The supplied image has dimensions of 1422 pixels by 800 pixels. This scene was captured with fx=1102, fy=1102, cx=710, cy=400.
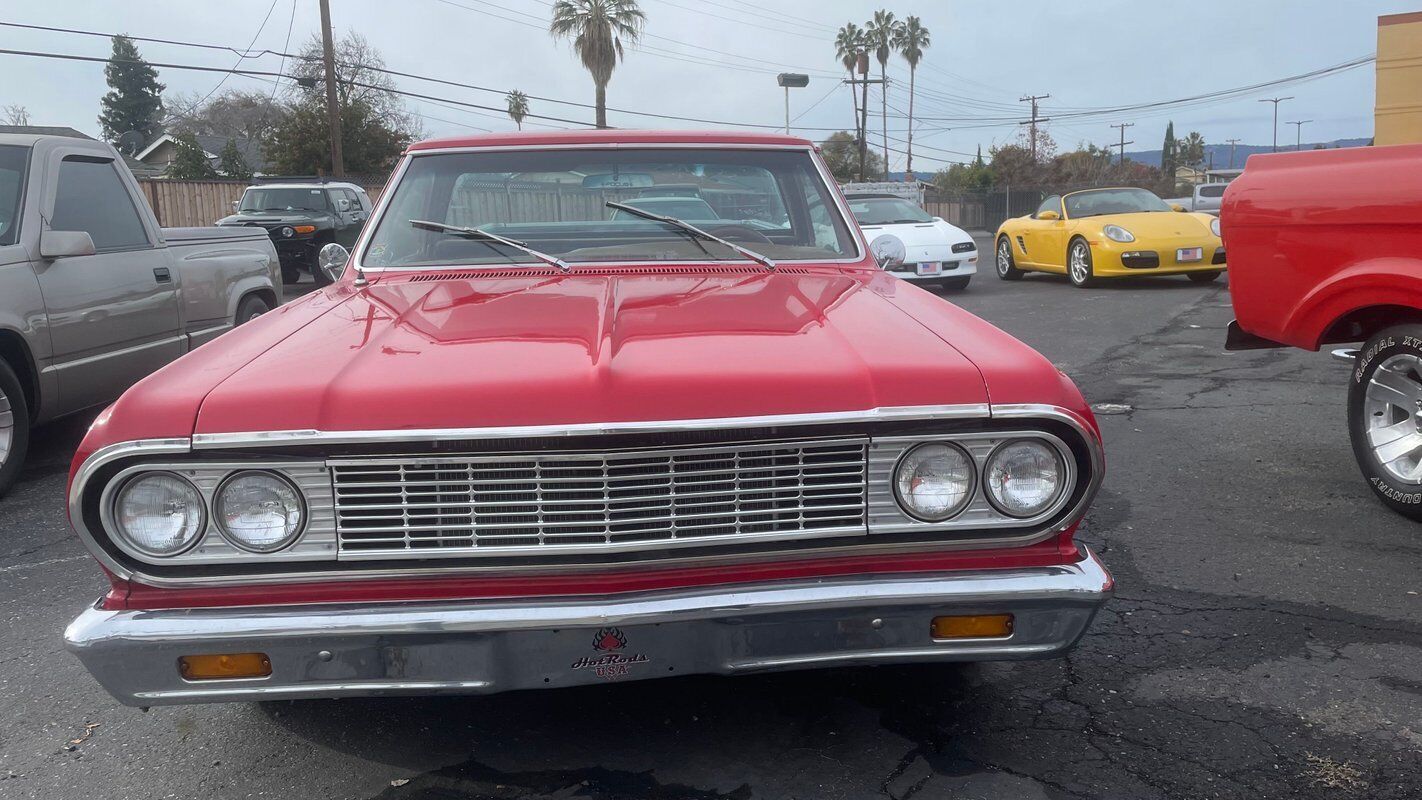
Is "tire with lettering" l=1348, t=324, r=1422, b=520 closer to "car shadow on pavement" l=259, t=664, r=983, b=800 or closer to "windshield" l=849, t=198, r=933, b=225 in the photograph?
"car shadow on pavement" l=259, t=664, r=983, b=800

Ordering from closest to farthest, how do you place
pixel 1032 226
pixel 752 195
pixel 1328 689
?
pixel 1328 689, pixel 752 195, pixel 1032 226

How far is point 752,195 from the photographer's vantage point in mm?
3725

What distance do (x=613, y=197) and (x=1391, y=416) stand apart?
10.3 feet

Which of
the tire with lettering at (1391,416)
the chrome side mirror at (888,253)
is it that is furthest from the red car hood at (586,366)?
the tire with lettering at (1391,416)

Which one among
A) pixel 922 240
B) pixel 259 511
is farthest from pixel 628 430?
pixel 922 240

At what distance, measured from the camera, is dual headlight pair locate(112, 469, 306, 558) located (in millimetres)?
2146

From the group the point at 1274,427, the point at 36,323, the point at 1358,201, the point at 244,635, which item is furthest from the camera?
the point at 1274,427

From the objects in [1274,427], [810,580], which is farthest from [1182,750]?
Result: [1274,427]

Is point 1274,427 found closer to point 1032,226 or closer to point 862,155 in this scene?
point 1032,226

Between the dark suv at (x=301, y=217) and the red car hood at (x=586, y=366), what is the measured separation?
13.1 meters

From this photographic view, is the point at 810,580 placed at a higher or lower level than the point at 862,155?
lower

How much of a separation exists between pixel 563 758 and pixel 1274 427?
186 inches

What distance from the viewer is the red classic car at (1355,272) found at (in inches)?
157

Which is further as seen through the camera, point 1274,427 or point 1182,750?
point 1274,427
